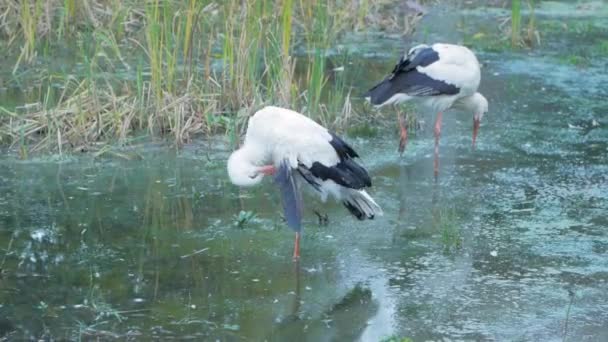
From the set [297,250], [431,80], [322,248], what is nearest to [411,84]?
[431,80]

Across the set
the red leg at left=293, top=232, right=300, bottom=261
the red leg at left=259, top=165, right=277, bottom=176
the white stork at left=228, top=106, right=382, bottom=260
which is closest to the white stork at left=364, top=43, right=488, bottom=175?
the white stork at left=228, top=106, right=382, bottom=260

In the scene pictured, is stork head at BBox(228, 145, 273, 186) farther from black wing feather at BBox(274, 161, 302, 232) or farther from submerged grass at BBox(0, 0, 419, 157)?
submerged grass at BBox(0, 0, 419, 157)

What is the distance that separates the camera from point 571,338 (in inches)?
203

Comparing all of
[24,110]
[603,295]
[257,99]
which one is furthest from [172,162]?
[603,295]

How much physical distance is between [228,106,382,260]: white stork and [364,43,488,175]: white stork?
5.97ft

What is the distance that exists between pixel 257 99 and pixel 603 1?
280 inches

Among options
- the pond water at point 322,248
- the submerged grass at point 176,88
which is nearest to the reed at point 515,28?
the submerged grass at point 176,88

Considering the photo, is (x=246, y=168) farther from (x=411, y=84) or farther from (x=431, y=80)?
(x=431, y=80)

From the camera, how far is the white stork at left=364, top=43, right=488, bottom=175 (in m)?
8.18

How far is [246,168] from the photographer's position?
6.32m

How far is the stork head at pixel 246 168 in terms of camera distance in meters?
6.31

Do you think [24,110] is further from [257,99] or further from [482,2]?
[482,2]

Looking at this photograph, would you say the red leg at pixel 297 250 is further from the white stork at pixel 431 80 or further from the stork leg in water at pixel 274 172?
the white stork at pixel 431 80

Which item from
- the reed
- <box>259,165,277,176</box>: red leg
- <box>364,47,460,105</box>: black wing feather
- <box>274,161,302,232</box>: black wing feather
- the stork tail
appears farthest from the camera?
the reed
